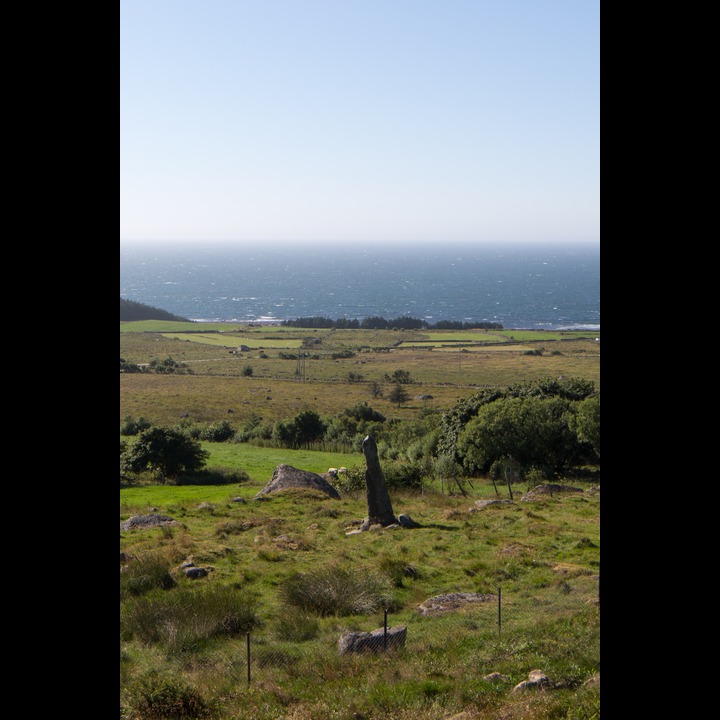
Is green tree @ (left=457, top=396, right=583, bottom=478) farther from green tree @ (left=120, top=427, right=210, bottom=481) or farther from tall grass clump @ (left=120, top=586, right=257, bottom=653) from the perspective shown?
tall grass clump @ (left=120, top=586, right=257, bottom=653)

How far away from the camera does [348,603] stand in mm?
13141

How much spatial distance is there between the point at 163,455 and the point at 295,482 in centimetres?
788

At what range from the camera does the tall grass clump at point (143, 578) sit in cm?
1413

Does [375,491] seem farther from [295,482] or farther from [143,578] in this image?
[143,578]

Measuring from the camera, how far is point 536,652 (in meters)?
9.24

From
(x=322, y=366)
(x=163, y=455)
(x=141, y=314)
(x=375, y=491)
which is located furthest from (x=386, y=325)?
(x=375, y=491)

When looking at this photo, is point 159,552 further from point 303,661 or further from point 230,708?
point 230,708

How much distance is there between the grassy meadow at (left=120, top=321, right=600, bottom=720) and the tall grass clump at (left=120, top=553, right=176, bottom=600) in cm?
4

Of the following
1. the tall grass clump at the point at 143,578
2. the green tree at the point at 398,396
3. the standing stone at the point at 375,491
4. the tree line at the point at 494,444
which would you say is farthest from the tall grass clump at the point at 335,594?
the green tree at the point at 398,396

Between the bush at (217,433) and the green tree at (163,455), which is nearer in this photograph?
the green tree at (163,455)

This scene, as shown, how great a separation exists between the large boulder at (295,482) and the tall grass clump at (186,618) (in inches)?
496

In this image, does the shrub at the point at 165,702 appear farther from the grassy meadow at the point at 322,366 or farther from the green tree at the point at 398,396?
the green tree at the point at 398,396
